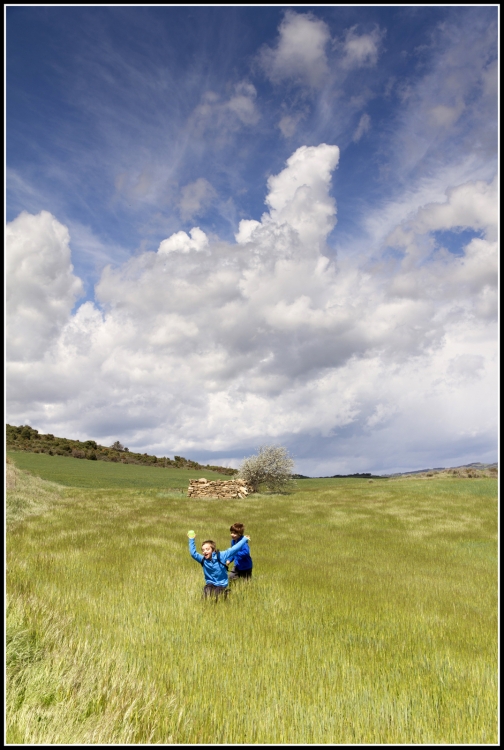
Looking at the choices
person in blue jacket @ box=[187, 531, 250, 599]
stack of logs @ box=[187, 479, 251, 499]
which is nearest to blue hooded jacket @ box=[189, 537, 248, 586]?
person in blue jacket @ box=[187, 531, 250, 599]

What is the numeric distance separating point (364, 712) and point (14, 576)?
881 cm

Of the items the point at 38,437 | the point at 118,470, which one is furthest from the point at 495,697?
the point at 38,437

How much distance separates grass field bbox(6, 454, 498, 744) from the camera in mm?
4293

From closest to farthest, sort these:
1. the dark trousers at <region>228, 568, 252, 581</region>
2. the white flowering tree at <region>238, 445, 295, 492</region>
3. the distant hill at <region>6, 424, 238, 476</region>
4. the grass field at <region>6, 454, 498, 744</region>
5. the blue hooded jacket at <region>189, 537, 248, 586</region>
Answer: the grass field at <region>6, 454, 498, 744</region> → the blue hooded jacket at <region>189, 537, 248, 586</region> → the dark trousers at <region>228, 568, 252, 581</region> → the white flowering tree at <region>238, 445, 295, 492</region> → the distant hill at <region>6, 424, 238, 476</region>

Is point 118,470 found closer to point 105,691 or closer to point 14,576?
point 14,576

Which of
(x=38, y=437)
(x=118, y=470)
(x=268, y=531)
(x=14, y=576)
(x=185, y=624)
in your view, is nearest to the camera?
(x=185, y=624)

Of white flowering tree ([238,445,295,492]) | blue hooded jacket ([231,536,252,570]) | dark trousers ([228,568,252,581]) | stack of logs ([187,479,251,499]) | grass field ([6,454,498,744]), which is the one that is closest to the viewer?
grass field ([6,454,498,744])

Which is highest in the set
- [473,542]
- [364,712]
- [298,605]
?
[364,712]

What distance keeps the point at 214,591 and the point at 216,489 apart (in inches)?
1741

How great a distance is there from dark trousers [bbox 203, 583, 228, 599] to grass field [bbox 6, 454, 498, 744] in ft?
0.70

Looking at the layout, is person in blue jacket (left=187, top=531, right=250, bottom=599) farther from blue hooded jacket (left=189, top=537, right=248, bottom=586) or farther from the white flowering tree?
the white flowering tree

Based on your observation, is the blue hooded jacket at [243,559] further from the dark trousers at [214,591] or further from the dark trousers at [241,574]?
the dark trousers at [214,591]

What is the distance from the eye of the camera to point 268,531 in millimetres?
22031

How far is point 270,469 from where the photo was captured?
60.6 meters
